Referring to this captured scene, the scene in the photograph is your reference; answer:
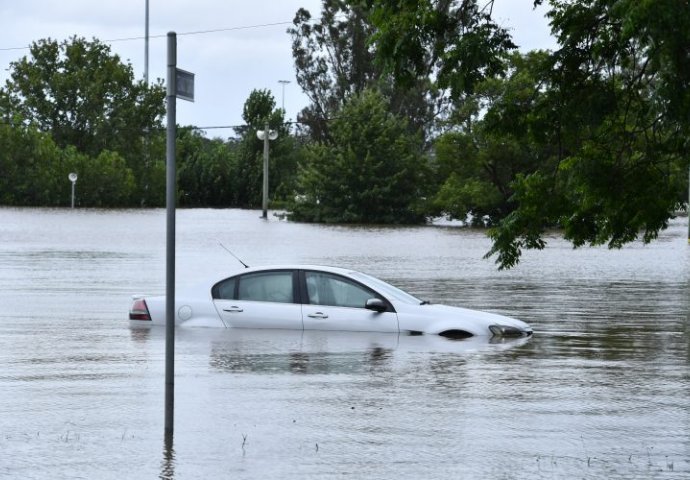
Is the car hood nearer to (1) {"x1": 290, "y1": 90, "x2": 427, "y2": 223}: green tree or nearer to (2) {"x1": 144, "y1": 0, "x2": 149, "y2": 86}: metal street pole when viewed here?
(1) {"x1": 290, "y1": 90, "x2": 427, "y2": 223}: green tree

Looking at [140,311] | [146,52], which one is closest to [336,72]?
[146,52]

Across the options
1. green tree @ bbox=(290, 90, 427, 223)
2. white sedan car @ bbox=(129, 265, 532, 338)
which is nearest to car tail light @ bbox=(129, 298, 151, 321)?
white sedan car @ bbox=(129, 265, 532, 338)

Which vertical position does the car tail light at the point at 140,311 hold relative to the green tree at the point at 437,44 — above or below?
below

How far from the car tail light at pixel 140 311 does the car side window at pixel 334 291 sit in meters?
2.17

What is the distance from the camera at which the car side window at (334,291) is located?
58.4 feet

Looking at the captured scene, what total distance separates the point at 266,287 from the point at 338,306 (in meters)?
0.98

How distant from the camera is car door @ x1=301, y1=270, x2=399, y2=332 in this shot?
17.6 m

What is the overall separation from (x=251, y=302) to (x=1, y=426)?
734 cm

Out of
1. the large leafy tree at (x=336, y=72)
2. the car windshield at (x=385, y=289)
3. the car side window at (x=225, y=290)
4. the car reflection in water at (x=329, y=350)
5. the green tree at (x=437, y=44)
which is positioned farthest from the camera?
the large leafy tree at (x=336, y=72)

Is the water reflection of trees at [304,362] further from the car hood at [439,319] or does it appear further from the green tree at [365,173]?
the green tree at [365,173]

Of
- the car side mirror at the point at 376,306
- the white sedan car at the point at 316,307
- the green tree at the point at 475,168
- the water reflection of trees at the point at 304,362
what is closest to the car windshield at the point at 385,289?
the white sedan car at the point at 316,307

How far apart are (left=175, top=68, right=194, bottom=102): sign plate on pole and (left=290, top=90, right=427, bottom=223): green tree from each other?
2657 inches

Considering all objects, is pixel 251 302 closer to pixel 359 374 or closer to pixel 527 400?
pixel 359 374

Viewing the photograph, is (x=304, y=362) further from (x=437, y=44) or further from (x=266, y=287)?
(x=437, y=44)
